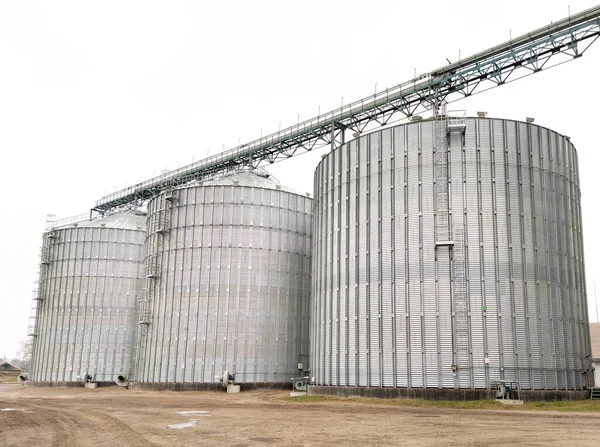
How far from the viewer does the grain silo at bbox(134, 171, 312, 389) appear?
4994 centimetres

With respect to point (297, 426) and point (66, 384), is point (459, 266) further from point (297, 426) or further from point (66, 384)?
point (66, 384)

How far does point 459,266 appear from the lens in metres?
35.4

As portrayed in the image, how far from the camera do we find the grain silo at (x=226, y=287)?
4994 cm

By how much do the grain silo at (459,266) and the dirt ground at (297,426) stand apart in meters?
4.44

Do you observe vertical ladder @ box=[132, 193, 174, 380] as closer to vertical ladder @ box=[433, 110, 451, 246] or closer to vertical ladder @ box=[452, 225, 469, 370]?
vertical ladder @ box=[433, 110, 451, 246]

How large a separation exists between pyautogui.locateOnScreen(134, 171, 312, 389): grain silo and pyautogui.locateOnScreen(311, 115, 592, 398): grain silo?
1153 cm

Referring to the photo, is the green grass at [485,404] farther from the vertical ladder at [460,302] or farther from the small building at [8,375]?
the small building at [8,375]

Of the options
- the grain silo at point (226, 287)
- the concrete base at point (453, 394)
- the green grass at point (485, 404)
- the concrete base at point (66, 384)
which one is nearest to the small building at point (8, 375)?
the concrete base at point (66, 384)

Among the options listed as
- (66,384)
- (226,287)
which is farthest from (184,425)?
(66,384)

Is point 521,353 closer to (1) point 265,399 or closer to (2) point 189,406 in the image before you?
(1) point 265,399

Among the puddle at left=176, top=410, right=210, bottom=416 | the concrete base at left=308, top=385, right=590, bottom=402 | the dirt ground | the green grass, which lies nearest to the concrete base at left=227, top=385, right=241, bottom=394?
the dirt ground

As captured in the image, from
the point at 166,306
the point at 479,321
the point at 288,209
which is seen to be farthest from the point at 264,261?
the point at 479,321

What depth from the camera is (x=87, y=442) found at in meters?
20.4

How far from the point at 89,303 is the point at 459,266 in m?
45.7
